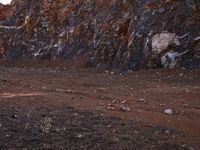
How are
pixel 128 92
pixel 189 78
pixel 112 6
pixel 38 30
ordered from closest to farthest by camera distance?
pixel 128 92
pixel 189 78
pixel 112 6
pixel 38 30

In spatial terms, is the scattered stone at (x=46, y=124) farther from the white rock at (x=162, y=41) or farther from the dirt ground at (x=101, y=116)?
the white rock at (x=162, y=41)

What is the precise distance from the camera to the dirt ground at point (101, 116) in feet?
22.8

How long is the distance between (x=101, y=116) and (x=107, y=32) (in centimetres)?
1644

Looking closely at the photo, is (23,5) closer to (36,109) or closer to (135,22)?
(135,22)

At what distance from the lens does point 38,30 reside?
3328cm

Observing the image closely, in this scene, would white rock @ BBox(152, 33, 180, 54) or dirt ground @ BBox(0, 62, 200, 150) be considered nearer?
dirt ground @ BBox(0, 62, 200, 150)

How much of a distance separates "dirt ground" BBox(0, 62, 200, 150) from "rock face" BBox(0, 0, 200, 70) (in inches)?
167

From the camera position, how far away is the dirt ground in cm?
696

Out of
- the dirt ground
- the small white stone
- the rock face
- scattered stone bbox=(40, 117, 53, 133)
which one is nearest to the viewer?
the dirt ground

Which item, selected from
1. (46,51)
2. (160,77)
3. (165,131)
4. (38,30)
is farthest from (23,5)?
(165,131)

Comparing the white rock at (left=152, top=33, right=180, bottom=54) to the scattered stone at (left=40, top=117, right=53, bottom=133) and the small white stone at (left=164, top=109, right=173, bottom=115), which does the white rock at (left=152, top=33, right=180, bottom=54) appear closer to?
the small white stone at (left=164, top=109, right=173, bottom=115)

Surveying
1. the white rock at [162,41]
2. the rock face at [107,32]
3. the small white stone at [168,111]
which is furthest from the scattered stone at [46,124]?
the white rock at [162,41]

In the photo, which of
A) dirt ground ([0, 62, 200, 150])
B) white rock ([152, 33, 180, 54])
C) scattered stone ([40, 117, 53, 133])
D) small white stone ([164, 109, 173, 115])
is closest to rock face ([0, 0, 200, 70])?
white rock ([152, 33, 180, 54])

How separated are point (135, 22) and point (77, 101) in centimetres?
1168
